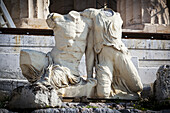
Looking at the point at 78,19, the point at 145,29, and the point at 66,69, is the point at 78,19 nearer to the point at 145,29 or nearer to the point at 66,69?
the point at 66,69

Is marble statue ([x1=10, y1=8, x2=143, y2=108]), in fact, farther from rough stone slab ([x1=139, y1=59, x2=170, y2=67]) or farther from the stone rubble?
rough stone slab ([x1=139, y1=59, x2=170, y2=67])

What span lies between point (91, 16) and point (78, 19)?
351mm

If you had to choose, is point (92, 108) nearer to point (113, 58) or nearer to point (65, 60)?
point (65, 60)

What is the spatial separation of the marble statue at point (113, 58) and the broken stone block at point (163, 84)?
538 millimetres

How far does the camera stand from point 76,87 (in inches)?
474

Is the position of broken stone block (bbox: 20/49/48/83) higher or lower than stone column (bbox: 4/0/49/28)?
lower

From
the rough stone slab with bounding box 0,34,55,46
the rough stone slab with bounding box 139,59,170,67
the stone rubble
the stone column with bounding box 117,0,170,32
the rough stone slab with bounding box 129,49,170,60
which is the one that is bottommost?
the stone rubble

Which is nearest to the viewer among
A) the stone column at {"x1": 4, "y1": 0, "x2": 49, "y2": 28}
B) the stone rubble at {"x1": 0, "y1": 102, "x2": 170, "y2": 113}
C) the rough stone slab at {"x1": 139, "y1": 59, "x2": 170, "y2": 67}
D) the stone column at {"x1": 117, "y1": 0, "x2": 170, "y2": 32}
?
the stone rubble at {"x1": 0, "y1": 102, "x2": 170, "y2": 113}

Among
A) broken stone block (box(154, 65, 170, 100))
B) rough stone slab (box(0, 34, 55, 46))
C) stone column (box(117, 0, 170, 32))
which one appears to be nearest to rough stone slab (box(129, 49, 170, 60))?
rough stone slab (box(0, 34, 55, 46))

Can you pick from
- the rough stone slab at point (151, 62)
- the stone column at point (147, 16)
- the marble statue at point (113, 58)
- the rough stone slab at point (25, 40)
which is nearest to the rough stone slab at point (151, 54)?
the rough stone slab at point (151, 62)

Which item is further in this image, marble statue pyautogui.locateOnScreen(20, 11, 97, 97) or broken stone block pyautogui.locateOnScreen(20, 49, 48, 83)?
broken stone block pyautogui.locateOnScreen(20, 49, 48, 83)

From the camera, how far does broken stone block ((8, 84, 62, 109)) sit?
10.5 m

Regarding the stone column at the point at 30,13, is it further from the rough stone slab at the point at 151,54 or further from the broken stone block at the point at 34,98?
the broken stone block at the point at 34,98

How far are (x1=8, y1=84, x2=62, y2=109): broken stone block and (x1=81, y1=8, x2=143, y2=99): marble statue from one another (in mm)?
1910
